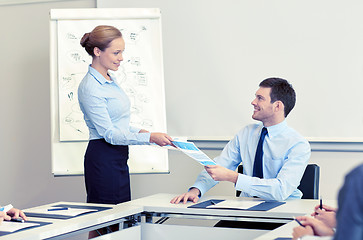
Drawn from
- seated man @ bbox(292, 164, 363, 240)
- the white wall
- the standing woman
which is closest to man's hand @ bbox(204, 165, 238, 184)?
the standing woman

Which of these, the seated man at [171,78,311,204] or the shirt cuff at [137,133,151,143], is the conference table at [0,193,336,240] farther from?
the shirt cuff at [137,133,151,143]

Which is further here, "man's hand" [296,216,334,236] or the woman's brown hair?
the woman's brown hair

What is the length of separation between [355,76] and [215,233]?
1.91m

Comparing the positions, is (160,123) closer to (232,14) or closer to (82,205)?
(232,14)

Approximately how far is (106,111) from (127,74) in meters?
1.05

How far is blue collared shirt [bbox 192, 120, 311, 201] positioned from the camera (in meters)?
2.68

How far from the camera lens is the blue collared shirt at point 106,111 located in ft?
10.0

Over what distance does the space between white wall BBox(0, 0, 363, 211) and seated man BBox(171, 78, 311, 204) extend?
7.21ft

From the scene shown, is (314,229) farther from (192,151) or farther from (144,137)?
(144,137)

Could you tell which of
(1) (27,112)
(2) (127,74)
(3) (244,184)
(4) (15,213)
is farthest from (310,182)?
(1) (27,112)

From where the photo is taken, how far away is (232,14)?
4180 mm

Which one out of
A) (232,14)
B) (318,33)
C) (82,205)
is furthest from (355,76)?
(82,205)

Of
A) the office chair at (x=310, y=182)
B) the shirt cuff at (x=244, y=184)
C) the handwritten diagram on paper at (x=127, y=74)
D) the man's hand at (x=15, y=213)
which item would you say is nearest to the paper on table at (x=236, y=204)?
the shirt cuff at (x=244, y=184)

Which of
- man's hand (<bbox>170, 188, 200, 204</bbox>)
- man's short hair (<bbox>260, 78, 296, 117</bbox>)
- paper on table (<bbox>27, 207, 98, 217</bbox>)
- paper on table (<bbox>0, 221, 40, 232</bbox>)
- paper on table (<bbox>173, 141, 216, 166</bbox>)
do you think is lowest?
paper on table (<bbox>0, 221, 40, 232</bbox>)
